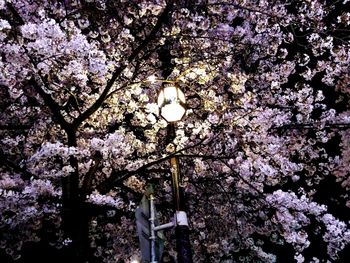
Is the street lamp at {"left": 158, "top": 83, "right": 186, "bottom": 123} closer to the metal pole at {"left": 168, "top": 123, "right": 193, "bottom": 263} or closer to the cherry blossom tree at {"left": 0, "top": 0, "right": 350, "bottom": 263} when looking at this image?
the metal pole at {"left": 168, "top": 123, "right": 193, "bottom": 263}

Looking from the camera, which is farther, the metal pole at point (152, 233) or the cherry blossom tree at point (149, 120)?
the cherry blossom tree at point (149, 120)

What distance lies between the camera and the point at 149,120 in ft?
36.4

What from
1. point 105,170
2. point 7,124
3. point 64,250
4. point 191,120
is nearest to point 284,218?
point 191,120

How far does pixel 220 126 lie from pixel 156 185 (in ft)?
8.67

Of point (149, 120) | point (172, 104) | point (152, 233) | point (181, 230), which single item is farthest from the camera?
point (149, 120)

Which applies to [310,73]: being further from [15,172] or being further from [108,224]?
[15,172]

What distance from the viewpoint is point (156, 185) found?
39.4ft

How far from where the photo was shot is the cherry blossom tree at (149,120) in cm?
814

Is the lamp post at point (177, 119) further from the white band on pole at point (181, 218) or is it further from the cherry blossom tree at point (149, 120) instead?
the cherry blossom tree at point (149, 120)

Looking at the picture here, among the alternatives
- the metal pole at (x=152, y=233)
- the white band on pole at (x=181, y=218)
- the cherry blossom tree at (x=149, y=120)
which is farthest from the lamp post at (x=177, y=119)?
the cherry blossom tree at (x=149, y=120)

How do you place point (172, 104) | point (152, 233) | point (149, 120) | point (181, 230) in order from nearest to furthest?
1. point (152, 233)
2. point (181, 230)
3. point (172, 104)
4. point (149, 120)

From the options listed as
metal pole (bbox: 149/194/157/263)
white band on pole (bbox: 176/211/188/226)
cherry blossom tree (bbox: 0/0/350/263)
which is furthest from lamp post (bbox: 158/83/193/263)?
cherry blossom tree (bbox: 0/0/350/263)

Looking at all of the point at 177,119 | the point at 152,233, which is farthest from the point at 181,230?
the point at 177,119

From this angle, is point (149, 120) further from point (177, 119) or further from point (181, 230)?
point (181, 230)
